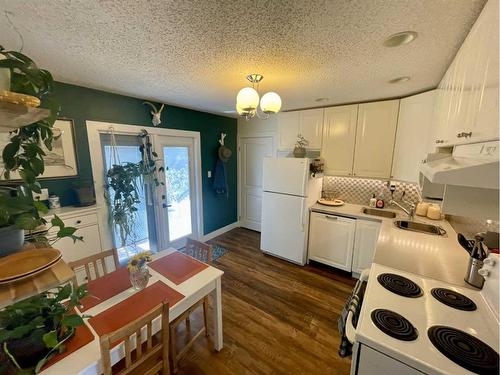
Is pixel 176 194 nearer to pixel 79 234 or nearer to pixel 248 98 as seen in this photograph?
pixel 79 234

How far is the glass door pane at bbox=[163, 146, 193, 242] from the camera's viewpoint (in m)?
3.22

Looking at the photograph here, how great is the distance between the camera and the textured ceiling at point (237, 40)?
98cm

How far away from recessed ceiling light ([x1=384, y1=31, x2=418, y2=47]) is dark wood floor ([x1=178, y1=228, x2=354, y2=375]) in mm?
2368

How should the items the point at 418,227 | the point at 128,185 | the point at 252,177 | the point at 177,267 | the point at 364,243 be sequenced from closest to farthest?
the point at 177,267 < the point at 418,227 < the point at 128,185 < the point at 364,243 < the point at 252,177

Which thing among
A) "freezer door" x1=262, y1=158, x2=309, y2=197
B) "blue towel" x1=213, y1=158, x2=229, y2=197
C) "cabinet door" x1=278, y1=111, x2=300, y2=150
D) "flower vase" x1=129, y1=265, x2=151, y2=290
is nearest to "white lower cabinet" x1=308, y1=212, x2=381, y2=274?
"freezer door" x1=262, y1=158, x2=309, y2=197

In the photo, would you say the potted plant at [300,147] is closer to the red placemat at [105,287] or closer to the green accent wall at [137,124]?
the green accent wall at [137,124]

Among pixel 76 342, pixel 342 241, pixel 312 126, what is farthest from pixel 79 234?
pixel 312 126

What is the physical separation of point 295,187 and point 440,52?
188cm

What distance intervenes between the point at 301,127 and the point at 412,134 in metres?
1.39

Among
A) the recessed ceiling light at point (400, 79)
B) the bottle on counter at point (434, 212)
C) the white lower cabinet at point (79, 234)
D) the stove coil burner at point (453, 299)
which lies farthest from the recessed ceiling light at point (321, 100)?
the white lower cabinet at point (79, 234)

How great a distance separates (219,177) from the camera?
3.86 meters

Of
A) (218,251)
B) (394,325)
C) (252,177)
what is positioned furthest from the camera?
(252,177)

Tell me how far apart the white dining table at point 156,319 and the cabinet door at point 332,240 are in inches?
69.0

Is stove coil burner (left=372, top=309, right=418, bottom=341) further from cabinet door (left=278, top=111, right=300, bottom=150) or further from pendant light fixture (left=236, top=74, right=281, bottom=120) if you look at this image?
cabinet door (left=278, top=111, right=300, bottom=150)
